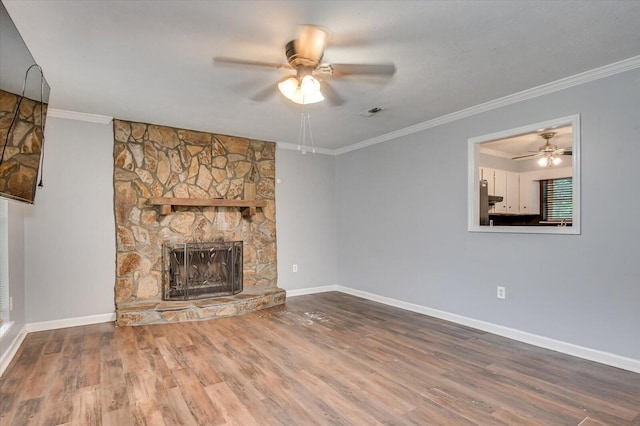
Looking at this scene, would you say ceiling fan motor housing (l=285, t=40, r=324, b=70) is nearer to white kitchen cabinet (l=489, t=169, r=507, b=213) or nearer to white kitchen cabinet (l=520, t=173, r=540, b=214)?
white kitchen cabinet (l=489, t=169, r=507, b=213)

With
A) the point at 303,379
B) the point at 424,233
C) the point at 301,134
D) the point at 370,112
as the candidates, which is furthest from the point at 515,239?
the point at 301,134

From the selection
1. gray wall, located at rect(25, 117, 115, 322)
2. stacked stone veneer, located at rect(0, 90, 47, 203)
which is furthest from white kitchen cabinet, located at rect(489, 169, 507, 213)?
stacked stone veneer, located at rect(0, 90, 47, 203)

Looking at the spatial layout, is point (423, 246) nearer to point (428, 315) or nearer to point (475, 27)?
point (428, 315)

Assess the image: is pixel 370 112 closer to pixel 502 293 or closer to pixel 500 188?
pixel 502 293

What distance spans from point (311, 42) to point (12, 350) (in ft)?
11.7

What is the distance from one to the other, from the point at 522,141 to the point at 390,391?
A: 451 centimetres

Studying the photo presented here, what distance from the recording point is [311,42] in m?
2.29

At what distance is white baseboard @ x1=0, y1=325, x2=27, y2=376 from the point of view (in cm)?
272

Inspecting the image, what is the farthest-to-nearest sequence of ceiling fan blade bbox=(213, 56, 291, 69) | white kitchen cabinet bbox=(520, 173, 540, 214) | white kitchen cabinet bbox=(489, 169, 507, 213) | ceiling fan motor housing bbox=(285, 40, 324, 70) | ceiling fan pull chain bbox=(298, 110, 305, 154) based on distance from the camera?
white kitchen cabinet bbox=(520, 173, 540, 214) → white kitchen cabinet bbox=(489, 169, 507, 213) → ceiling fan pull chain bbox=(298, 110, 305, 154) → ceiling fan blade bbox=(213, 56, 291, 69) → ceiling fan motor housing bbox=(285, 40, 324, 70)

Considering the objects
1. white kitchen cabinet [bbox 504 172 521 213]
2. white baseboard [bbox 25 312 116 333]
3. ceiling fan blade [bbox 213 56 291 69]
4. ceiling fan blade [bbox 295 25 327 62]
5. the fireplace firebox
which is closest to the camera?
ceiling fan blade [bbox 295 25 327 62]

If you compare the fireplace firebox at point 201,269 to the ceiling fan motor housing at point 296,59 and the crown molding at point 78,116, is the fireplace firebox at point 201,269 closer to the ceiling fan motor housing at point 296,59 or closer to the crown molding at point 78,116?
the crown molding at point 78,116

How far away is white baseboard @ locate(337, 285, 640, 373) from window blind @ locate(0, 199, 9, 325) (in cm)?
420

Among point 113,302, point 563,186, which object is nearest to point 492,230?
point 563,186

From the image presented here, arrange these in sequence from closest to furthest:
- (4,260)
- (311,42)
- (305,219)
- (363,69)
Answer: (311,42) → (363,69) → (4,260) → (305,219)
